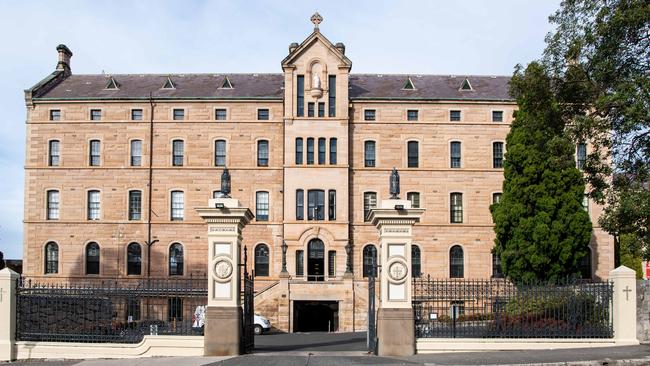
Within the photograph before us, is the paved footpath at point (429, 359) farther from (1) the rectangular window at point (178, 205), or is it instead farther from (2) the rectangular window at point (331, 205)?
(1) the rectangular window at point (178, 205)

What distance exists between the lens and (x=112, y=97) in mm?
48812

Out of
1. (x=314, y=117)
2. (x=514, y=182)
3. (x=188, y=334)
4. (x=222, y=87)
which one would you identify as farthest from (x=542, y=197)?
(x=188, y=334)

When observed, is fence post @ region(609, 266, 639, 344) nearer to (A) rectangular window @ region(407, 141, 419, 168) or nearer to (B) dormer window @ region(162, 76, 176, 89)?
(A) rectangular window @ region(407, 141, 419, 168)

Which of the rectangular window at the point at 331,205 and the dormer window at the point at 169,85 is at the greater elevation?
the dormer window at the point at 169,85

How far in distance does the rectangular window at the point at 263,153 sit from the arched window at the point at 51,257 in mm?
13092

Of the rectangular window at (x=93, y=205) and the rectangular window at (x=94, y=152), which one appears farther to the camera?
the rectangular window at (x=94, y=152)

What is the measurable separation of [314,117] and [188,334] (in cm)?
2751

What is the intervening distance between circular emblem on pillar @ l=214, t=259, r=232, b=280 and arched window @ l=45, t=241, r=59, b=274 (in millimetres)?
30722

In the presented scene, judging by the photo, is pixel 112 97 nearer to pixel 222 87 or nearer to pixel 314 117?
pixel 222 87

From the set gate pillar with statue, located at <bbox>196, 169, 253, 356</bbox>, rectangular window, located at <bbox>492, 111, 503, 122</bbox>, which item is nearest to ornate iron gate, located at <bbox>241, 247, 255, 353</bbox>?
gate pillar with statue, located at <bbox>196, 169, 253, 356</bbox>

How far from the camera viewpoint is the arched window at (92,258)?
48188 millimetres

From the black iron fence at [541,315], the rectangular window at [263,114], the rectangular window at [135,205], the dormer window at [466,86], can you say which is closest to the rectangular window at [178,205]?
the rectangular window at [135,205]

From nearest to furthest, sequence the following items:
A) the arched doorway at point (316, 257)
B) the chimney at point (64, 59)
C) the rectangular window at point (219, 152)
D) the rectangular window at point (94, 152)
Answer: the arched doorway at point (316, 257), the rectangular window at point (219, 152), the rectangular window at point (94, 152), the chimney at point (64, 59)

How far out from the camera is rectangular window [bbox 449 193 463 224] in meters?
47.9
